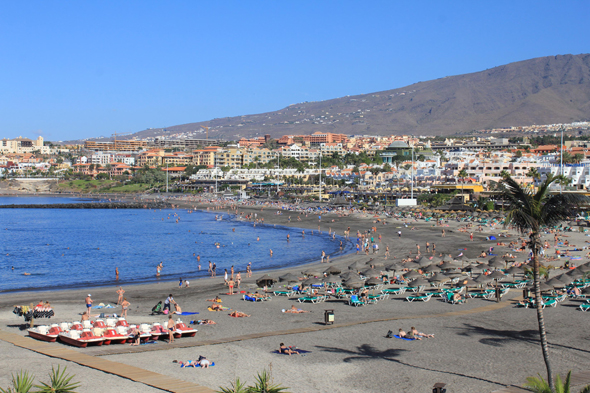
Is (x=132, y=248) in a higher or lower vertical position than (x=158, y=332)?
A: lower

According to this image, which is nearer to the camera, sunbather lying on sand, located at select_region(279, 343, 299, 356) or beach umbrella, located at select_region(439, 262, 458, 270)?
sunbather lying on sand, located at select_region(279, 343, 299, 356)

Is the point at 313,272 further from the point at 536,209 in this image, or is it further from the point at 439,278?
the point at 536,209

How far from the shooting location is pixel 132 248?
44.6 m

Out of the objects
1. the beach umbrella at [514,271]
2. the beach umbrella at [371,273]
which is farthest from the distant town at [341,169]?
the beach umbrella at [371,273]

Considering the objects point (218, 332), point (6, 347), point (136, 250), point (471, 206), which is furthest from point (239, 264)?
point (471, 206)

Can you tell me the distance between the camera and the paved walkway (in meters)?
11.8

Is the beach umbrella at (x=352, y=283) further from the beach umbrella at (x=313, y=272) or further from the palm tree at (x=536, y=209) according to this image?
Result: the palm tree at (x=536, y=209)

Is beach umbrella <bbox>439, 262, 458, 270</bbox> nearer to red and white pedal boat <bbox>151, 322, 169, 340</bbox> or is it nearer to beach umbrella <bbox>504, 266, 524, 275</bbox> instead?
beach umbrella <bbox>504, 266, 524, 275</bbox>

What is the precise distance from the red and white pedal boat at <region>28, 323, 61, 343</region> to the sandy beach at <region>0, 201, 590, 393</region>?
88 centimetres

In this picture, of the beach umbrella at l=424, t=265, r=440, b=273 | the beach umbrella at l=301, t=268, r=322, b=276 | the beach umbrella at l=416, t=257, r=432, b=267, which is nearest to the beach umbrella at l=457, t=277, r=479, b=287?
the beach umbrella at l=424, t=265, r=440, b=273

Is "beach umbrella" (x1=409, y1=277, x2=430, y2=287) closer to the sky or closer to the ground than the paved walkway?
closer to the ground

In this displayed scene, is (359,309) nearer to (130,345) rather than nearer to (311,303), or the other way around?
(311,303)

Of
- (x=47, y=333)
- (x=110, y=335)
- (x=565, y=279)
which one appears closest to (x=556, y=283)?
(x=565, y=279)

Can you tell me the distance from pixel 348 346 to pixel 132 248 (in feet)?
106
